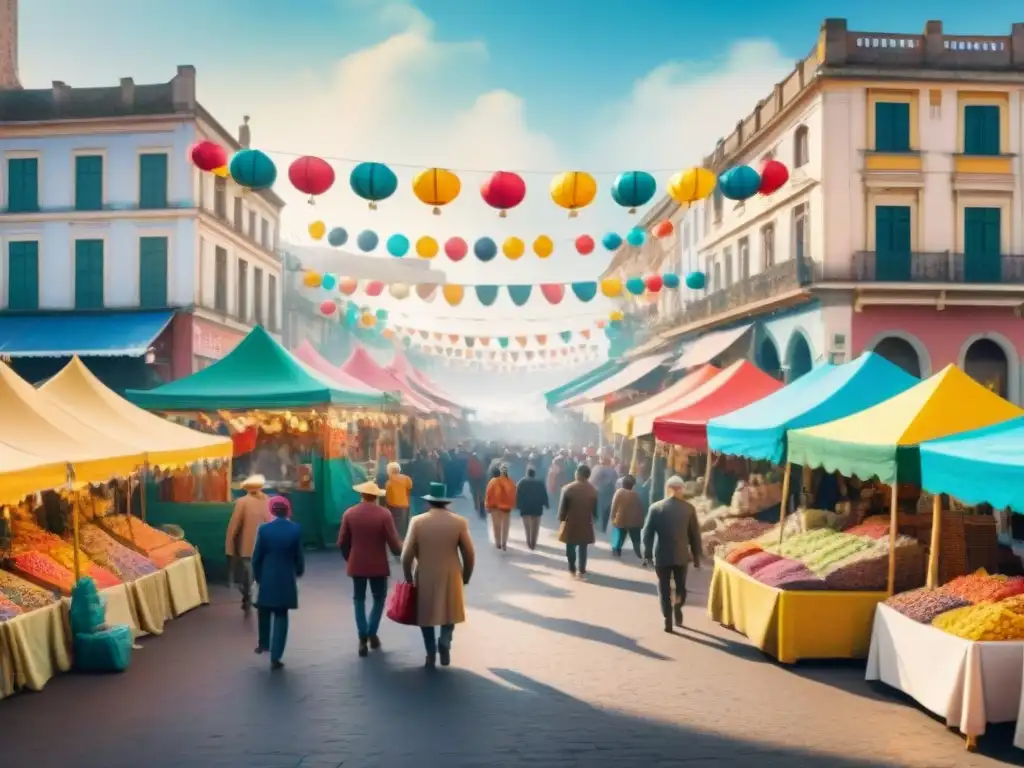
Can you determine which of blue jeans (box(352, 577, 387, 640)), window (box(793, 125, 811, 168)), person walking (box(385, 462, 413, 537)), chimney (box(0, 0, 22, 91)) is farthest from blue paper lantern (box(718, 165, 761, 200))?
chimney (box(0, 0, 22, 91))

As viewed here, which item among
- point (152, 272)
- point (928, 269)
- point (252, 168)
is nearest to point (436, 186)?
point (252, 168)

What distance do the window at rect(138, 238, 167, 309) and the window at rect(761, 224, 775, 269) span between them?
17942 millimetres

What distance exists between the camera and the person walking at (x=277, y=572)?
28.6ft

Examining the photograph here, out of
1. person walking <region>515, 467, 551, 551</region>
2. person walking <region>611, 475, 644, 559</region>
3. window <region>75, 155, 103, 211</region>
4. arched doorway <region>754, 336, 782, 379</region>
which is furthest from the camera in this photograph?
window <region>75, 155, 103, 211</region>

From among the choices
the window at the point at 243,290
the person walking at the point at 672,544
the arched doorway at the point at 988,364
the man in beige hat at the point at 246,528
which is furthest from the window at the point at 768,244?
the man in beige hat at the point at 246,528

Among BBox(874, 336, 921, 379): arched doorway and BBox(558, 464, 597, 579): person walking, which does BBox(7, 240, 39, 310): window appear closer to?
BBox(558, 464, 597, 579): person walking

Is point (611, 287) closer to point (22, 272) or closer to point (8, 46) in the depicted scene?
point (22, 272)

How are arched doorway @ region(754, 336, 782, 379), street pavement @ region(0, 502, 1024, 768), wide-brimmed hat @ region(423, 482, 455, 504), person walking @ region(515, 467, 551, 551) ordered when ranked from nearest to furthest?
street pavement @ region(0, 502, 1024, 768) < wide-brimmed hat @ region(423, 482, 455, 504) < person walking @ region(515, 467, 551, 551) < arched doorway @ region(754, 336, 782, 379)

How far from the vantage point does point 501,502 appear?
664 inches

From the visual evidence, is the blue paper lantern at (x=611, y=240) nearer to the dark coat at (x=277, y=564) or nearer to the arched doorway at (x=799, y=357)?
the arched doorway at (x=799, y=357)

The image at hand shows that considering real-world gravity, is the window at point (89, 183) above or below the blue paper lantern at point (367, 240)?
above

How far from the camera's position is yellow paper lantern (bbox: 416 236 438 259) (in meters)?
20.0

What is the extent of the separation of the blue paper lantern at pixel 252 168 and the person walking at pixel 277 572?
6.80m

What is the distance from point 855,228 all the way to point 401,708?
20.8 meters
